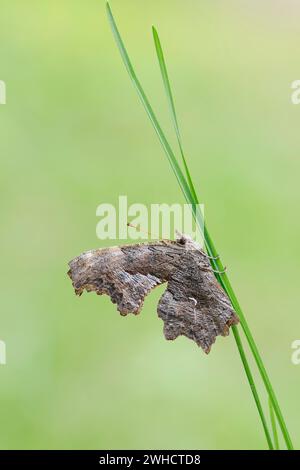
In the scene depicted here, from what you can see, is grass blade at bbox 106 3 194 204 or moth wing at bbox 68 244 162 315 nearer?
grass blade at bbox 106 3 194 204

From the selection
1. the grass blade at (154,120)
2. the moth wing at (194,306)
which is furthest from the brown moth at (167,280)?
the grass blade at (154,120)

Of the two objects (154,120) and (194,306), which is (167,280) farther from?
(154,120)

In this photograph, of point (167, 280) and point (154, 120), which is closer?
point (154, 120)

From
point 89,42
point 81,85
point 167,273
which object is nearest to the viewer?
point 167,273

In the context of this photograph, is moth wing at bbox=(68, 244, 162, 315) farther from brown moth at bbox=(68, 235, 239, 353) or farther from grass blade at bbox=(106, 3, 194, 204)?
grass blade at bbox=(106, 3, 194, 204)

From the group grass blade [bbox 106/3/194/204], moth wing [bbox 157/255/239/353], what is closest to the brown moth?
moth wing [bbox 157/255/239/353]

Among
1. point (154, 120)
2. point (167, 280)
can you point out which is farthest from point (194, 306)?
point (154, 120)
